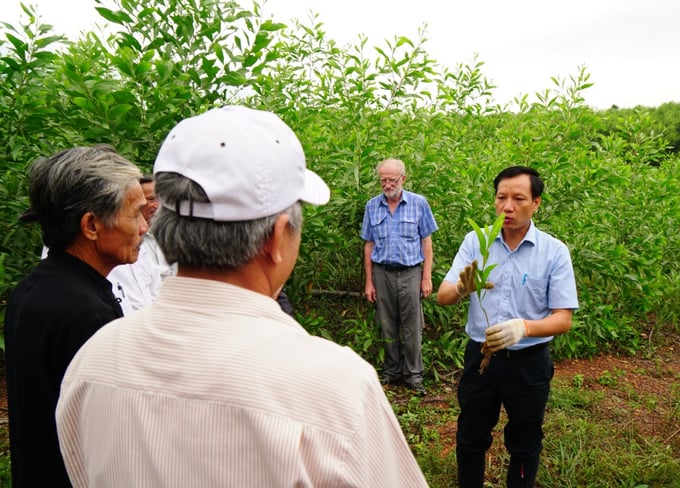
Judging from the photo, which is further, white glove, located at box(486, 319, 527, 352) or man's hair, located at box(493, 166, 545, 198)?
man's hair, located at box(493, 166, 545, 198)

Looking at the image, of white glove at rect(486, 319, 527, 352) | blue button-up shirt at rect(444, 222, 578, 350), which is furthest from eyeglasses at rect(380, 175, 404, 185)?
white glove at rect(486, 319, 527, 352)

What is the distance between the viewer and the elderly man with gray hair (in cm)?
140

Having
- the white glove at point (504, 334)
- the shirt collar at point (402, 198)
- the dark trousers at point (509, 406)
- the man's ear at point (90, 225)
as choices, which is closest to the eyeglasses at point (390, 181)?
the shirt collar at point (402, 198)

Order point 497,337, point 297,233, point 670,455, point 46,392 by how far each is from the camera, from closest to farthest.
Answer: point 297,233
point 46,392
point 497,337
point 670,455

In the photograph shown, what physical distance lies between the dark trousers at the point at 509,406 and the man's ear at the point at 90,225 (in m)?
2.03

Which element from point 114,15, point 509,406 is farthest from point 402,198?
point 114,15

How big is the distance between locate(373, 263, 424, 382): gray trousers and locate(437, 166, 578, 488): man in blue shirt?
1.84 meters

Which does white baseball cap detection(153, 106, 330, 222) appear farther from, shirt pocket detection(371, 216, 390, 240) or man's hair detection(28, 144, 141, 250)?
shirt pocket detection(371, 216, 390, 240)

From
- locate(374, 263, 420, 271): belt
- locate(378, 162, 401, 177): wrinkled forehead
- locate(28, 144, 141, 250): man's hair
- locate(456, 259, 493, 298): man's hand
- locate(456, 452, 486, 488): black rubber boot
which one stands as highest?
locate(378, 162, 401, 177): wrinkled forehead

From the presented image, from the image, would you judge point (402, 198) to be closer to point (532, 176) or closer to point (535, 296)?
point (532, 176)

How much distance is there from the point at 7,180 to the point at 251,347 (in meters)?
2.62

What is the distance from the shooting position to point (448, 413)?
14.3ft

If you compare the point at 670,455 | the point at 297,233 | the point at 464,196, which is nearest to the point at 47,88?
the point at 297,233

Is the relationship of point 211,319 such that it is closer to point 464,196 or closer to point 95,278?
point 95,278
